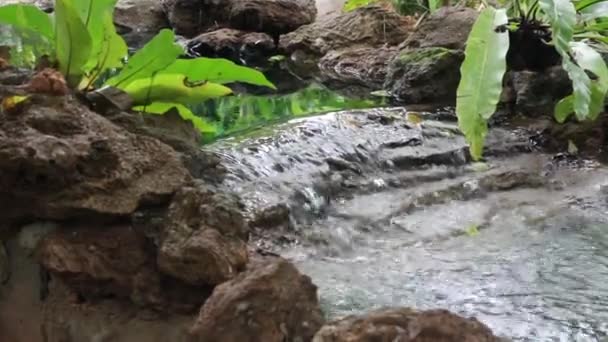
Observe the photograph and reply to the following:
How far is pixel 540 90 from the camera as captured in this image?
11.3 feet

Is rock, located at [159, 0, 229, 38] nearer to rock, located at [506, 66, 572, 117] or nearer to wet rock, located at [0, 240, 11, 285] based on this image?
rock, located at [506, 66, 572, 117]

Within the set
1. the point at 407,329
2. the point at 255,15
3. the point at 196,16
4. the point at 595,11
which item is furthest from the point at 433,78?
the point at 196,16

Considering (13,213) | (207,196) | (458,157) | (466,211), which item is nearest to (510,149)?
(458,157)

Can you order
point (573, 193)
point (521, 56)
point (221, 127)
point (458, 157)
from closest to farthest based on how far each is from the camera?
point (573, 193), point (458, 157), point (221, 127), point (521, 56)

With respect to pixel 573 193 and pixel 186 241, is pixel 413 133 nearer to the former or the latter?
pixel 573 193

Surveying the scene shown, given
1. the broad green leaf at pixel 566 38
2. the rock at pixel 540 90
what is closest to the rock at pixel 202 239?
the broad green leaf at pixel 566 38

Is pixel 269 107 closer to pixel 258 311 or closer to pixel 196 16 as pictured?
pixel 258 311

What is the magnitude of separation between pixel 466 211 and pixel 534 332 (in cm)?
95

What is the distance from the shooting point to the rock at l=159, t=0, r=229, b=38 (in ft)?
23.2

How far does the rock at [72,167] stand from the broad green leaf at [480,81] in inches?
34.7

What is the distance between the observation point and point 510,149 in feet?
10.00

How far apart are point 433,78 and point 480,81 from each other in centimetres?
133

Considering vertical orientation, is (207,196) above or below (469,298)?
above

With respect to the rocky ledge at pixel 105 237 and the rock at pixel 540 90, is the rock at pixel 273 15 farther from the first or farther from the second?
the rocky ledge at pixel 105 237
